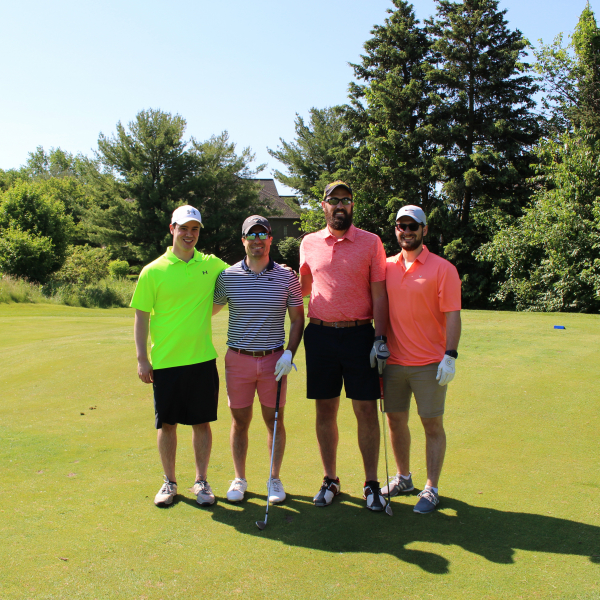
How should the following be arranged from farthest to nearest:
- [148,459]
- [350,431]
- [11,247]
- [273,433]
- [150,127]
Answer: [150,127] < [11,247] < [350,431] < [148,459] < [273,433]

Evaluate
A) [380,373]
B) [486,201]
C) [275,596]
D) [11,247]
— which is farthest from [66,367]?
[486,201]

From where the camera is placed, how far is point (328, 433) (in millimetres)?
4062

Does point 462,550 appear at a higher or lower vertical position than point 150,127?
lower

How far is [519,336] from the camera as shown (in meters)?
10.0

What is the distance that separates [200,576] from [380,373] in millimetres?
1752

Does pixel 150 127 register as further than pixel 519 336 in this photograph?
Yes

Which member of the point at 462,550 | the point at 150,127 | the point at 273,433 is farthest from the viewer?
the point at 150,127

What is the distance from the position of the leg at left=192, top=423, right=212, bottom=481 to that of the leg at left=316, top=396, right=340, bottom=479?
801 millimetres

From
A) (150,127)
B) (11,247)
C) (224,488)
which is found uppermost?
(150,127)

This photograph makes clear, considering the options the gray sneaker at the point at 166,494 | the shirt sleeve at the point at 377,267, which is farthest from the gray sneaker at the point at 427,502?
the gray sneaker at the point at 166,494

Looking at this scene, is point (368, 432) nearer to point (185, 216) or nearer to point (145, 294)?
point (145, 294)

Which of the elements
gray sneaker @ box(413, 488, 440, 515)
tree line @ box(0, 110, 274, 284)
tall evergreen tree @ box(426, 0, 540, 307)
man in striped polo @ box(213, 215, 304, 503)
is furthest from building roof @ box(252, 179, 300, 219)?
gray sneaker @ box(413, 488, 440, 515)

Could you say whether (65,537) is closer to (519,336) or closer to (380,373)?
(380,373)

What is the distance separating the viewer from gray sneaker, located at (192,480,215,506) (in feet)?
12.6
